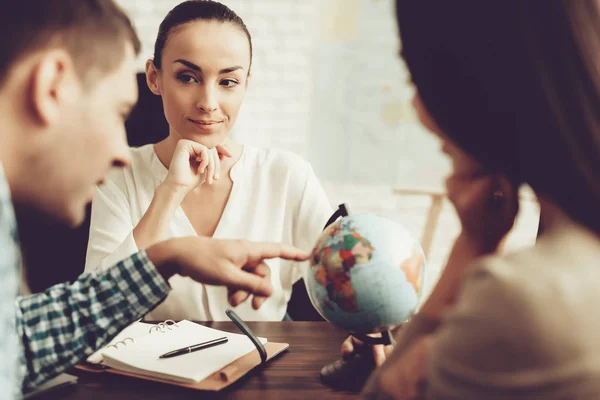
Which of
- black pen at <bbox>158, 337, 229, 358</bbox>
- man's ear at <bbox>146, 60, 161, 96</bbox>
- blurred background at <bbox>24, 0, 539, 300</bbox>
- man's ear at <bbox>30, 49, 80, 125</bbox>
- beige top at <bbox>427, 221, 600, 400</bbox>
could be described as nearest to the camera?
beige top at <bbox>427, 221, 600, 400</bbox>

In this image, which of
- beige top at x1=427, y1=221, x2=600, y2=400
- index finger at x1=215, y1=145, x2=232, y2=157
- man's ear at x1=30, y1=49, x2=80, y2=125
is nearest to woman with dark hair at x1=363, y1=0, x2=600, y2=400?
beige top at x1=427, y1=221, x2=600, y2=400

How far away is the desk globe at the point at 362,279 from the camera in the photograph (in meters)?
0.95

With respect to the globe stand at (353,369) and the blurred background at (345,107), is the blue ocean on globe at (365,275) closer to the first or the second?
the globe stand at (353,369)

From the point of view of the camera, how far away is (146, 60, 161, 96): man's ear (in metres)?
1.67

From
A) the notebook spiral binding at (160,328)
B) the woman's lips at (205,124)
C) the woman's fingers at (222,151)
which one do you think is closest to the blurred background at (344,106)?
the woman's fingers at (222,151)

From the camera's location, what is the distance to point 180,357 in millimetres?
1055

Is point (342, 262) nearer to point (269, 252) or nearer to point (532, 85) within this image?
point (269, 252)

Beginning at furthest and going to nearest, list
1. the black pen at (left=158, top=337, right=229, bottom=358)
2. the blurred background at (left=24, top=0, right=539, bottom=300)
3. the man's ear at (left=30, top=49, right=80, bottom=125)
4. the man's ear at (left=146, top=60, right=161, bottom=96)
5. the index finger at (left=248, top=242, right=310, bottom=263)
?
the blurred background at (left=24, top=0, right=539, bottom=300) < the man's ear at (left=146, top=60, right=161, bottom=96) < the black pen at (left=158, top=337, right=229, bottom=358) < the index finger at (left=248, top=242, right=310, bottom=263) < the man's ear at (left=30, top=49, right=80, bottom=125)

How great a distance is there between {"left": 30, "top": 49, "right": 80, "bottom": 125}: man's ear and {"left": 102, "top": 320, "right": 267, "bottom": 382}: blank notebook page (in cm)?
46

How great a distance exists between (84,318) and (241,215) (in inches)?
30.8

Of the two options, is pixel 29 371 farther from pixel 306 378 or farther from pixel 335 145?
pixel 335 145

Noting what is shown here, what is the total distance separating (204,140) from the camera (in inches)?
64.3

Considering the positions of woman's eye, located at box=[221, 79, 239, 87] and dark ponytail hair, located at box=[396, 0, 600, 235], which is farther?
woman's eye, located at box=[221, 79, 239, 87]

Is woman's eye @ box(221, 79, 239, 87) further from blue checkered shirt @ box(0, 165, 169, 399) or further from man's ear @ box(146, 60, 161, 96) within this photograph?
blue checkered shirt @ box(0, 165, 169, 399)
